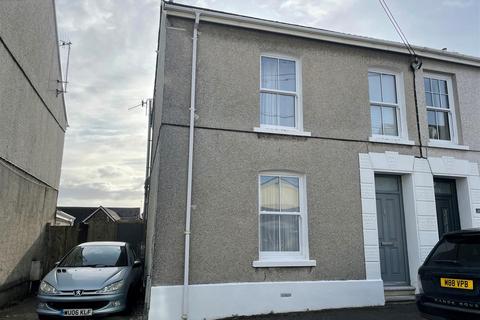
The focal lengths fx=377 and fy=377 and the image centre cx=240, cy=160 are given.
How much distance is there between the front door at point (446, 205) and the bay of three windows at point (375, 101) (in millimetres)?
1234

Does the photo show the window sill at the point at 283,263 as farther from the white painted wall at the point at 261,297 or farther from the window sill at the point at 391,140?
the window sill at the point at 391,140

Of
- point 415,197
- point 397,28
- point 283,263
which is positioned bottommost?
point 283,263

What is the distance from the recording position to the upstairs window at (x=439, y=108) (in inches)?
395

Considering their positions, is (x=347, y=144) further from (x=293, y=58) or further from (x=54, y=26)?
(x=54, y=26)

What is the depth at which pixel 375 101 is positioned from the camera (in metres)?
9.52

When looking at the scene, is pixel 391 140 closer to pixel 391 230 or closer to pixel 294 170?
pixel 391 230

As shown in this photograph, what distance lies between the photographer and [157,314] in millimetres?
6879

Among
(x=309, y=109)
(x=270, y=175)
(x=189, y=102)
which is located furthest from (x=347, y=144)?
(x=189, y=102)

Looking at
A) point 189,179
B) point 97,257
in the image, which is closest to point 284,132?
point 189,179

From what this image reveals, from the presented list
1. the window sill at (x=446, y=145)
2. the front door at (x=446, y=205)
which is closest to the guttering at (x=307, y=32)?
the window sill at (x=446, y=145)

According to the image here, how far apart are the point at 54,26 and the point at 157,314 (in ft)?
35.8

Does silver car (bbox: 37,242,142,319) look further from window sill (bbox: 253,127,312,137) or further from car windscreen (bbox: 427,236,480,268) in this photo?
car windscreen (bbox: 427,236,480,268)

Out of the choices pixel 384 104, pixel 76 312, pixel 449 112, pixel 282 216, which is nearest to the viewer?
pixel 76 312

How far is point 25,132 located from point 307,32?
26.0 feet
